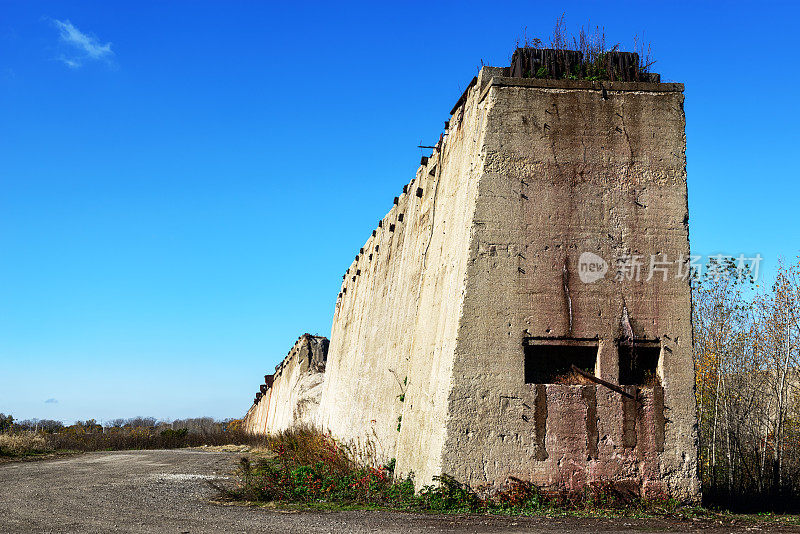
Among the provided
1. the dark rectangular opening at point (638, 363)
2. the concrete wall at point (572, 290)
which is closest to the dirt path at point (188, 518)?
the concrete wall at point (572, 290)

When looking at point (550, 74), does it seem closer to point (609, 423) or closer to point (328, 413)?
point (609, 423)

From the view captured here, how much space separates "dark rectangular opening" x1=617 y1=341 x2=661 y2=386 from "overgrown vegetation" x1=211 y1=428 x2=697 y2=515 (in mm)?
1318

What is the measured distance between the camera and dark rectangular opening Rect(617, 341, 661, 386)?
7.98 m

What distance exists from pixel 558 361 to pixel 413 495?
2337 millimetres

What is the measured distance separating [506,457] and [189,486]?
17.4ft

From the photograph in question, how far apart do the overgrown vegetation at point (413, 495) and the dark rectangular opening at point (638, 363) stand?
51.9 inches

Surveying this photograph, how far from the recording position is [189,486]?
10227mm

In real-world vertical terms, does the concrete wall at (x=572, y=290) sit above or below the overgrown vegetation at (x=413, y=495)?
above

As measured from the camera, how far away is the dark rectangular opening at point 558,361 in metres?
7.98

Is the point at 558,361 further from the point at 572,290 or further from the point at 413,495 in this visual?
the point at 413,495

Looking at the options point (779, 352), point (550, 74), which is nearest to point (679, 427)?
point (550, 74)

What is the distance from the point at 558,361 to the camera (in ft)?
26.6

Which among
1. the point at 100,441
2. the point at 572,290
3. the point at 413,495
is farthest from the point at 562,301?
the point at 100,441

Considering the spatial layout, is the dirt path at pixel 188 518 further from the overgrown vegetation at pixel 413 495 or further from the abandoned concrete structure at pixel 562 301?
the abandoned concrete structure at pixel 562 301
